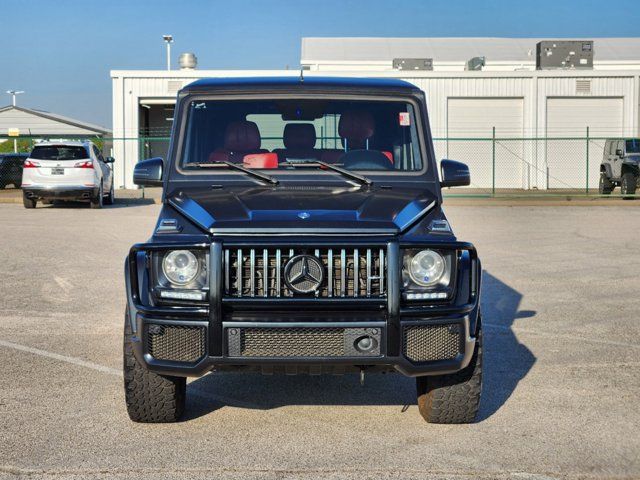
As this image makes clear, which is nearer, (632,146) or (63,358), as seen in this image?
(63,358)

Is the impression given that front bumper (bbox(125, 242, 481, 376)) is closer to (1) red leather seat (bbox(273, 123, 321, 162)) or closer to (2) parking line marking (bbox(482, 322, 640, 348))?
(1) red leather seat (bbox(273, 123, 321, 162))

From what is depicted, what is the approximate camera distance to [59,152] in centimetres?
2483

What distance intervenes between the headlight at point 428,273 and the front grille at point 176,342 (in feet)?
3.48

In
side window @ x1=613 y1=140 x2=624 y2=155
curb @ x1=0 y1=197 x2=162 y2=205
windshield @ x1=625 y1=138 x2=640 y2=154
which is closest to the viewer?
curb @ x1=0 y1=197 x2=162 y2=205

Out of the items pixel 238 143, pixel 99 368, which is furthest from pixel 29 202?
pixel 238 143

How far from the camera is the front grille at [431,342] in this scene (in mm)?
4992

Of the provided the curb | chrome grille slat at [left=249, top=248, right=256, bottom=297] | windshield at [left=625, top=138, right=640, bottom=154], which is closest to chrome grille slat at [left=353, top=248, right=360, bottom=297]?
chrome grille slat at [left=249, top=248, right=256, bottom=297]

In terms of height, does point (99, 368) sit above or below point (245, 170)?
below

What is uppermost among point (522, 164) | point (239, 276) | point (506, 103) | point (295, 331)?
point (506, 103)

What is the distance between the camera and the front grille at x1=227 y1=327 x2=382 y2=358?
194 inches

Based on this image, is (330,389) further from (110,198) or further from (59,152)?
(110,198)

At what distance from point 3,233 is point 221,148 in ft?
42.6

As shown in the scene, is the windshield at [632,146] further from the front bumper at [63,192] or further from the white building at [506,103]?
the front bumper at [63,192]

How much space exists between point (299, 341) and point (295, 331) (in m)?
0.06
